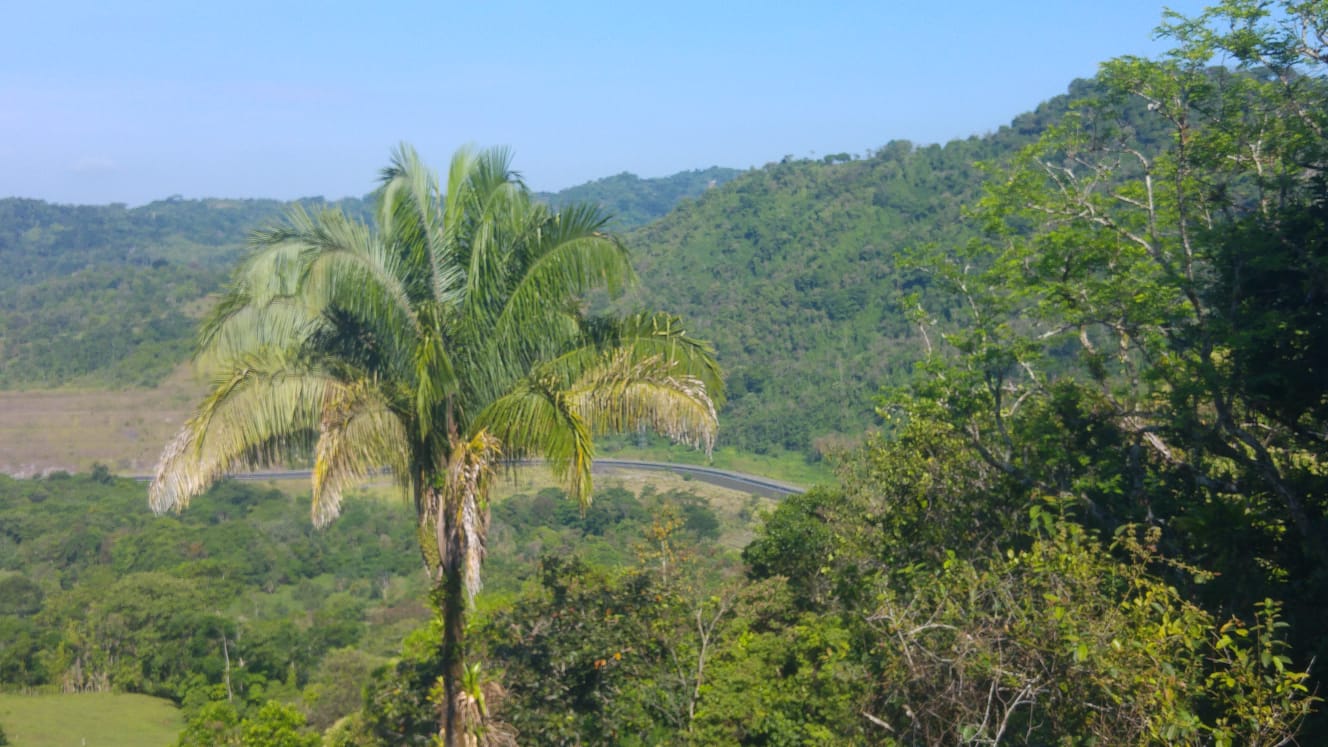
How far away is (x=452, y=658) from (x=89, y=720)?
20.1 metres

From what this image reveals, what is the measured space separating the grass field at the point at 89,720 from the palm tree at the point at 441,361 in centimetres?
1723

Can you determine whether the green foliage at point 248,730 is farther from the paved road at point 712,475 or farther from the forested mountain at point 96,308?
the paved road at point 712,475

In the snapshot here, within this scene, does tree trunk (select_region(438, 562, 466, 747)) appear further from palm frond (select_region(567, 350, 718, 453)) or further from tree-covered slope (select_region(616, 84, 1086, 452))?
tree-covered slope (select_region(616, 84, 1086, 452))

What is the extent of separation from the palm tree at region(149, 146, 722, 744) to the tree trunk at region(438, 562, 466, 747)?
0.01 metres

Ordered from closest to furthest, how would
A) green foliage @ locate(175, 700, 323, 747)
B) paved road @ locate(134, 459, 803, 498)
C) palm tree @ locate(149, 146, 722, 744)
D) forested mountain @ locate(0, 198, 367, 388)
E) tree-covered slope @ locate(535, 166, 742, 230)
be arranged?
palm tree @ locate(149, 146, 722, 744)
green foliage @ locate(175, 700, 323, 747)
paved road @ locate(134, 459, 803, 498)
forested mountain @ locate(0, 198, 367, 388)
tree-covered slope @ locate(535, 166, 742, 230)

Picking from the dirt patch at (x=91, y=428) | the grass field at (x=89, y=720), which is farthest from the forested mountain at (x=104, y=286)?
the grass field at (x=89, y=720)

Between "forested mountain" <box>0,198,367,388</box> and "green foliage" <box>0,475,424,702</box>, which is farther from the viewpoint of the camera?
"forested mountain" <box>0,198,367,388</box>

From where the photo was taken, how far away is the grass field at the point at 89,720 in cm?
2000

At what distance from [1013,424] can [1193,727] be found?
14.0 ft

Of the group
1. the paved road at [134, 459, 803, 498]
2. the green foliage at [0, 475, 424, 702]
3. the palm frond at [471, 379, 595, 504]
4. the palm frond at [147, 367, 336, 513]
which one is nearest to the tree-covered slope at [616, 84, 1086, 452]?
the paved road at [134, 459, 803, 498]

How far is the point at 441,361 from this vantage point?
5293mm

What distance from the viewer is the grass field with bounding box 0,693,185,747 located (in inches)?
787

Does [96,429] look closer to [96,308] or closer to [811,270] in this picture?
[96,308]

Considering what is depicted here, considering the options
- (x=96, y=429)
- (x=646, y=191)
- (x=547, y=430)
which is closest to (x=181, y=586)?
(x=547, y=430)
